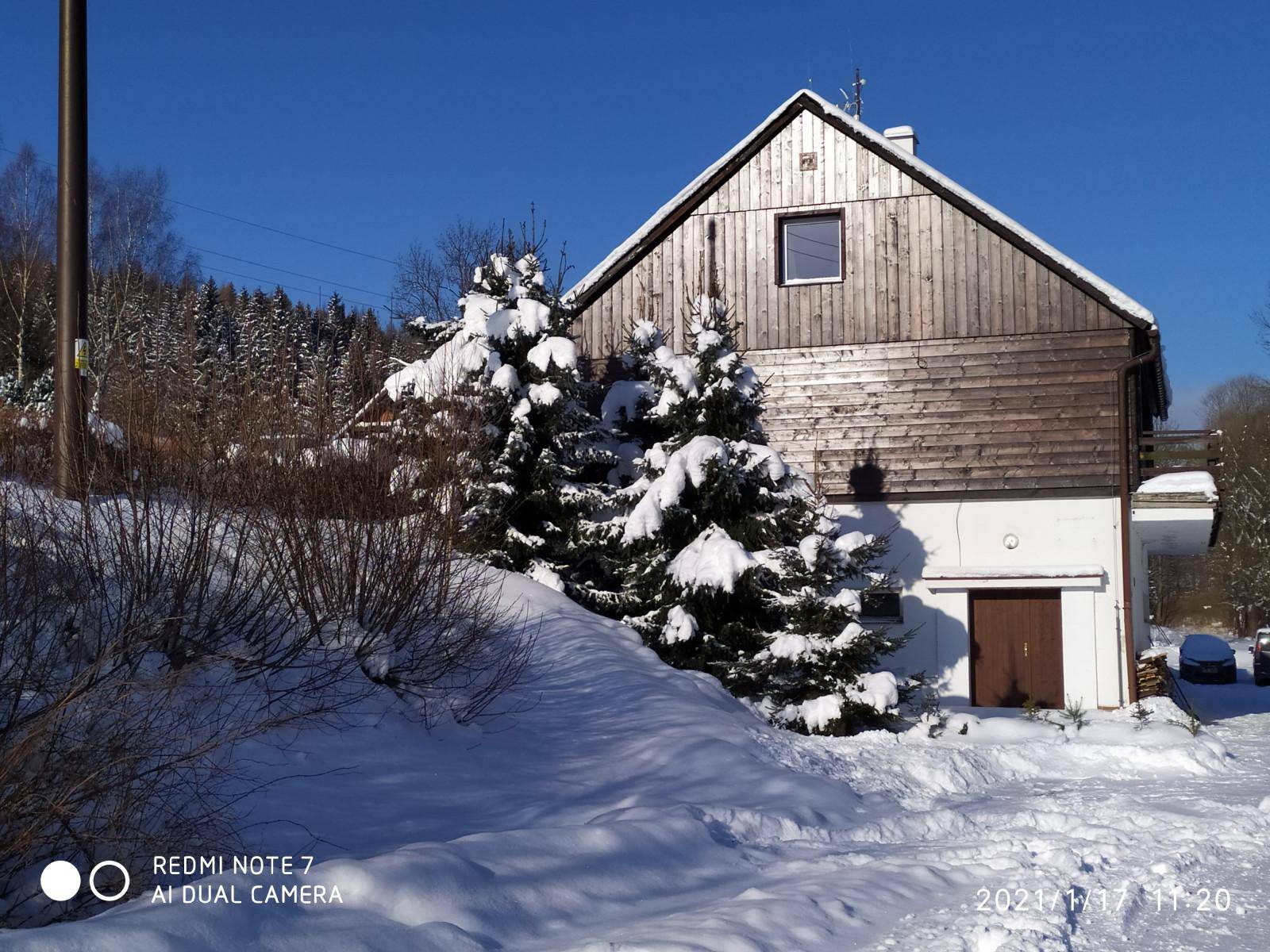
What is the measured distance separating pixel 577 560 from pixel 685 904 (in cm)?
938

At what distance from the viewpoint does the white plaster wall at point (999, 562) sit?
649 inches

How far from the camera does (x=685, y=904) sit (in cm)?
536

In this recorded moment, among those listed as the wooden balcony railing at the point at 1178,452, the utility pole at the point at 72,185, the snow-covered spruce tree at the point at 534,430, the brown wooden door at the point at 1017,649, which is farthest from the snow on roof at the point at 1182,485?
the utility pole at the point at 72,185

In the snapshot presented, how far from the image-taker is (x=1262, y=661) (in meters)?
32.8

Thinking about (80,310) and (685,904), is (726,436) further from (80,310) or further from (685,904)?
(685,904)

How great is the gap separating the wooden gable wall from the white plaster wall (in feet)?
1.26

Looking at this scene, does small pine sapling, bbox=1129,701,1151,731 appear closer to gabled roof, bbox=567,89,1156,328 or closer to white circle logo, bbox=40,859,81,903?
gabled roof, bbox=567,89,1156,328

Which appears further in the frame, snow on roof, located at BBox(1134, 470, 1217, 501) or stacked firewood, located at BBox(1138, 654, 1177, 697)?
stacked firewood, located at BBox(1138, 654, 1177, 697)

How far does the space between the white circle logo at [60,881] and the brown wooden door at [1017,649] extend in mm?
14626

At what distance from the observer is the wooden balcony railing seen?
683 inches

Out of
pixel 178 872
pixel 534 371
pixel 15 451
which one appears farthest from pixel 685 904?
pixel 534 371

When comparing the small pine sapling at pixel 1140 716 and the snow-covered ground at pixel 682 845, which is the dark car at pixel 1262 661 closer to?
the small pine sapling at pixel 1140 716

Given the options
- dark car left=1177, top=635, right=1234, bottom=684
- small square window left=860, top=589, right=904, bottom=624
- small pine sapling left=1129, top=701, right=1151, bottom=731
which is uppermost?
small square window left=860, top=589, right=904, bottom=624
